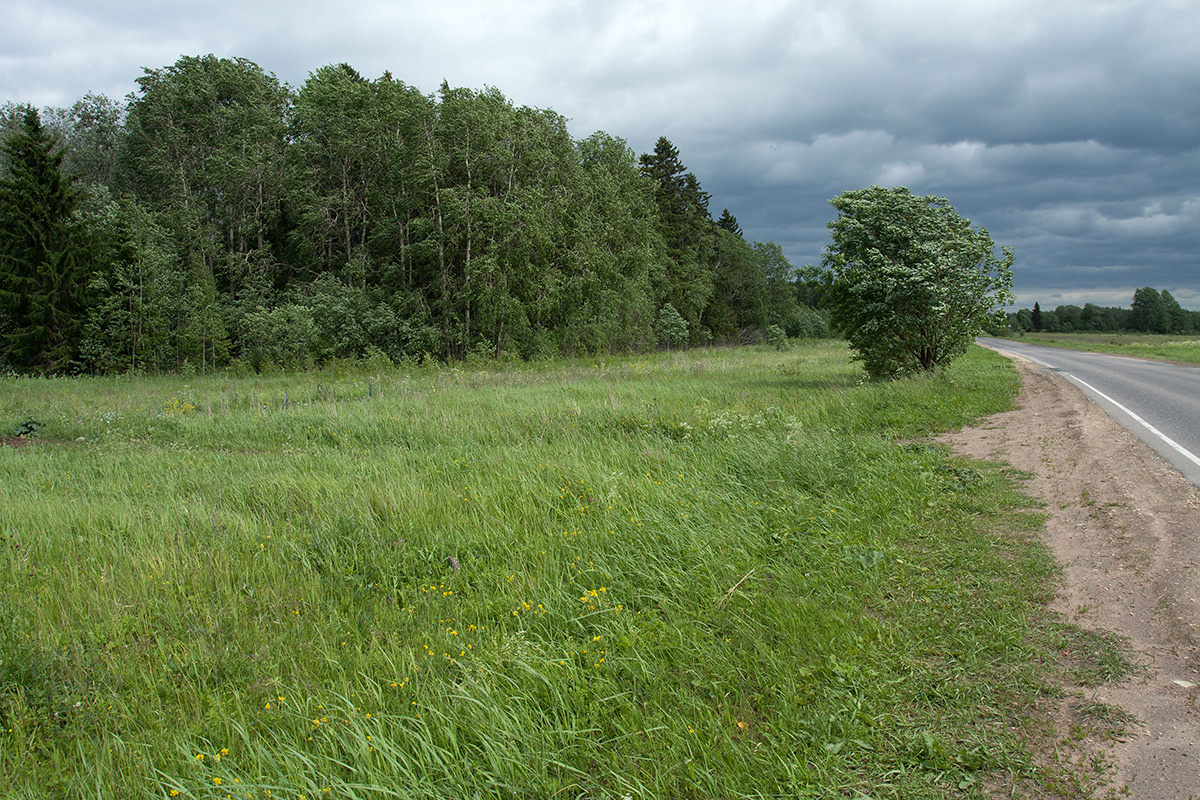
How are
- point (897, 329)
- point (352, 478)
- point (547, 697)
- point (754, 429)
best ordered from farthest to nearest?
point (897, 329) < point (754, 429) < point (352, 478) < point (547, 697)

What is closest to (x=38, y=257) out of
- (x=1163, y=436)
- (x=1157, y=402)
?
(x=1163, y=436)

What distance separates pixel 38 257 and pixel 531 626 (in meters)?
41.0

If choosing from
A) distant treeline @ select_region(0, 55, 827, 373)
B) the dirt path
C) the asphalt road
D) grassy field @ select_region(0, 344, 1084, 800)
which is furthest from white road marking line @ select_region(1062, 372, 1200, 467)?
distant treeline @ select_region(0, 55, 827, 373)

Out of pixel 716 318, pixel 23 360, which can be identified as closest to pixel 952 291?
pixel 23 360

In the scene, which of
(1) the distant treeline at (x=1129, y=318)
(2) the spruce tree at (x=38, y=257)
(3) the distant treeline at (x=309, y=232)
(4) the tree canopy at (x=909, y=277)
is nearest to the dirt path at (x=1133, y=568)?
(4) the tree canopy at (x=909, y=277)

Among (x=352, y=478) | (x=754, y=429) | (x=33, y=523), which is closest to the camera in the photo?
(x=33, y=523)

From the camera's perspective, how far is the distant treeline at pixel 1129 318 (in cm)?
9075

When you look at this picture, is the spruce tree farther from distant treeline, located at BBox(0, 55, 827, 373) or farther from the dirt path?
the dirt path

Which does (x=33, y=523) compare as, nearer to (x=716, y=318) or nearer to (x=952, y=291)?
(x=952, y=291)

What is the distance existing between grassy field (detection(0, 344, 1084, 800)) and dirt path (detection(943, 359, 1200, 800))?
0.33 meters

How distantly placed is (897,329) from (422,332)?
1009 inches

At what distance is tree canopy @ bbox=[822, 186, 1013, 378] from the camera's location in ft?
49.5

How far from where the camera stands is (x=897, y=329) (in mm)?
15984

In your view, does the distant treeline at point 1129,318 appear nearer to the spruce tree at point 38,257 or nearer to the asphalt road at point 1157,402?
the asphalt road at point 1157,402
